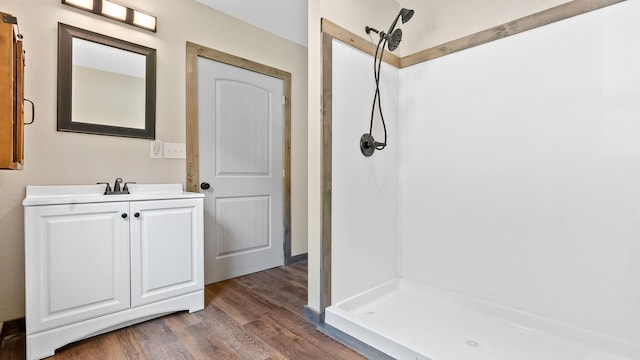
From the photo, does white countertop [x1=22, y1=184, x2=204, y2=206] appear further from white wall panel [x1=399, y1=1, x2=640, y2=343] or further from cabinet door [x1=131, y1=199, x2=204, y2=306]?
white wall panel [x1=399, y1=1, x2=640, y2=343]

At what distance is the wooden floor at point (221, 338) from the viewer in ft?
5.06

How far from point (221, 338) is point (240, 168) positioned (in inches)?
59.4

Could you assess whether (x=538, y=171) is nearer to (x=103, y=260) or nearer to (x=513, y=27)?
(x=513, y=27)

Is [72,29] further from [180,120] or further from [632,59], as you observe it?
[632,59]

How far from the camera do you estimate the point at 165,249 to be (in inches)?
74.6

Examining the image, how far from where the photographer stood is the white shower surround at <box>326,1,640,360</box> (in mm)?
1479

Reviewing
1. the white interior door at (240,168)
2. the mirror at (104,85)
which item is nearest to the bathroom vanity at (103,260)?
the mirror at (104,85)

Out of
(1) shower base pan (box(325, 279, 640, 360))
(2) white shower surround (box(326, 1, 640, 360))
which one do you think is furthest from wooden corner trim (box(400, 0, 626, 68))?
(1) shower base pan (box(325, 279, 640, 360))

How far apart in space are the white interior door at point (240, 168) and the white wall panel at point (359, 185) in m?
1.22

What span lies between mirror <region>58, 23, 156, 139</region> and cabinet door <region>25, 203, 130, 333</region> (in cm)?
68

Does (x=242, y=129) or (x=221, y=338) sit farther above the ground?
(x=242, y=129)

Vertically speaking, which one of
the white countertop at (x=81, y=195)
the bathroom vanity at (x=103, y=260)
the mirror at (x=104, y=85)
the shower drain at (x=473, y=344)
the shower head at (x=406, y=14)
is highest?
the shower head at (x=406, y=14)

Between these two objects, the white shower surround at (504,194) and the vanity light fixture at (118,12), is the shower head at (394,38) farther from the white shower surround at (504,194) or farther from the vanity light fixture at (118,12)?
the vanity light fixture at (118,12)

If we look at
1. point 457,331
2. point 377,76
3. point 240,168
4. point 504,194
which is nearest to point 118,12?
point 240,168
